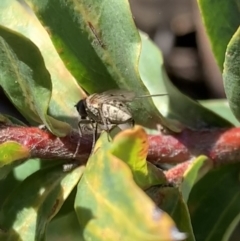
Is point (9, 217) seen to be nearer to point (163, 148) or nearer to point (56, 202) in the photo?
point (56, 202)

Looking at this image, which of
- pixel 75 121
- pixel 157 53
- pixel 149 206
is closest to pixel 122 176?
pixel 149 206

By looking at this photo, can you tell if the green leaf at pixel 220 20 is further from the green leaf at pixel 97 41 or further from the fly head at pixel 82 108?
the fly head at pixel 82 108

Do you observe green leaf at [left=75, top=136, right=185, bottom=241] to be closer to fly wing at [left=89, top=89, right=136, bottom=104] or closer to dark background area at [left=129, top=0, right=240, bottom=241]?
fly wing at [left=89, top=89, right=136, bottom=104]

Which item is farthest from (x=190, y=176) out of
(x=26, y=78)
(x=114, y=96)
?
(x=26, y=78)

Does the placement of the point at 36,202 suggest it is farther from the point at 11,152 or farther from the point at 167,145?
the point at 167,145

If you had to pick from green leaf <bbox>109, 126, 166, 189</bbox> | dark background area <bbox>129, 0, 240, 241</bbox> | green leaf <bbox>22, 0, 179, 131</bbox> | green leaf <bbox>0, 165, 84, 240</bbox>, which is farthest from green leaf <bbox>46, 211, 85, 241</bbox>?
dark background area <bbox>129, 0, 240, 241</bbox>

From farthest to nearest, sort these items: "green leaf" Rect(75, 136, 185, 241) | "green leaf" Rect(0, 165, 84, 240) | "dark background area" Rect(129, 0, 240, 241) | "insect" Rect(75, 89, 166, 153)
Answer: "dark background area" Rect(129, 0, 240, 241)
"insect" Rect(75, 89, 166, 153)
"green leaf" Rect(0, 165, 84, 240)
"green leaf" Rect(75, 136, 185, 241)
